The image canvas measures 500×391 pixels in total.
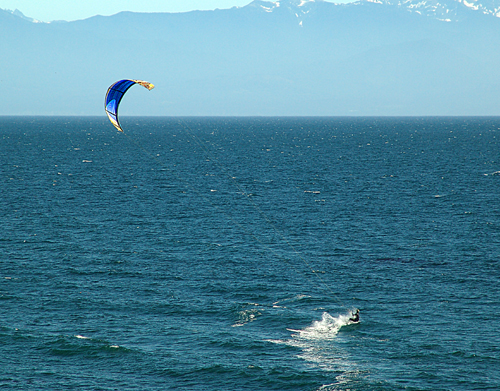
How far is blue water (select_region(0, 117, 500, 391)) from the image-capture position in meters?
36.1

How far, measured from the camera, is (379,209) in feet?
277

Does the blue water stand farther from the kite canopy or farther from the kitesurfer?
the kite canopy

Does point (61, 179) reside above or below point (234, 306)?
above

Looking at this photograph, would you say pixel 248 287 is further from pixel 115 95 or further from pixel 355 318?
pixel 115 95

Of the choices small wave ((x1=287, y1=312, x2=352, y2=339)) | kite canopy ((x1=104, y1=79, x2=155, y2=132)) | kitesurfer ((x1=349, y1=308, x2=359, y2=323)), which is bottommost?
small wave ((x1=287, y1=312, x2=352, y2=339))

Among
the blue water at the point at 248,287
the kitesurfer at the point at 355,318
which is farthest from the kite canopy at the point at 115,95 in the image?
the kitesurfer at the point at 355,318

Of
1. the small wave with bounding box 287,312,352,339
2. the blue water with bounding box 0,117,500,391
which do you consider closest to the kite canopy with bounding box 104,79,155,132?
the blue water with bounding box 0,117,500,391

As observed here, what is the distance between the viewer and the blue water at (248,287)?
36.1 metres

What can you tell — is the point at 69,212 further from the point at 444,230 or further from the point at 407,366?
the point at 407,366

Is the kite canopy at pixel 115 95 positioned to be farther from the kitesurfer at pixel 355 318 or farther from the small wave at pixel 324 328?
the kitesurfer at pixel 355 318

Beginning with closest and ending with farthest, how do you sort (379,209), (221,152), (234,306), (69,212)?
(234,306), (69,212), (379,209), (221,152)

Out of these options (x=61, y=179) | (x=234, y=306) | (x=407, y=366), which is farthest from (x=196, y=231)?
(x=61, y=179)

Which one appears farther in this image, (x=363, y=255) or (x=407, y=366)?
(x=363, y=255)

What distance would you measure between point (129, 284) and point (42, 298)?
304 inches
